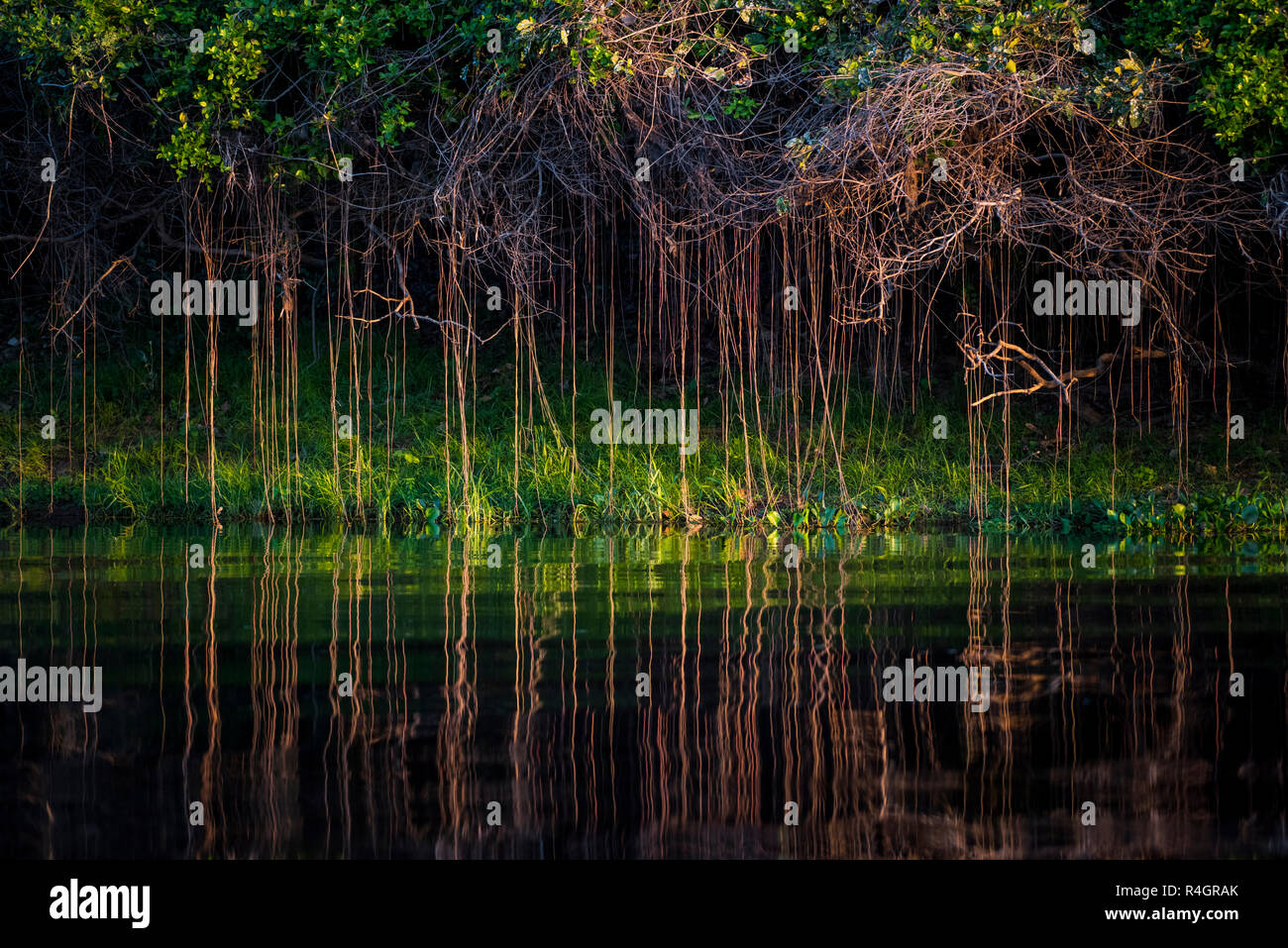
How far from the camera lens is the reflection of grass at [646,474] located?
1278cm

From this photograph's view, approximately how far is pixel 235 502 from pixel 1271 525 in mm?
8656

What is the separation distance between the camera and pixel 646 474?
13.6 m

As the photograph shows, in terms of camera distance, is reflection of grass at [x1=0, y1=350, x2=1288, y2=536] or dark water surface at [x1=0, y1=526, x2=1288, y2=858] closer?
dark water surface at [x1=0, y1=526, x2=1288, y2=858]

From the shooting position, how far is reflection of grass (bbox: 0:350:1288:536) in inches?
503

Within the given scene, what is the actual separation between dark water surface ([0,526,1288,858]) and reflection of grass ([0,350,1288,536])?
116 inches

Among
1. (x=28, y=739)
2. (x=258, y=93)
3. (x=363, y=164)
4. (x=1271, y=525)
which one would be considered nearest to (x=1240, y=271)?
(x=1271, y=525)

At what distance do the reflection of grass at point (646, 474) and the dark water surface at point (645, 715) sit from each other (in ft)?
9.71

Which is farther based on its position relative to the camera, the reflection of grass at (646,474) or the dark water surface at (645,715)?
the reflection of grass at (646,474)

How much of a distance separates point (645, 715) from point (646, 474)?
25.6 ft

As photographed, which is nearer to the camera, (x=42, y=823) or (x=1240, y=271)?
(x=42, y=823)

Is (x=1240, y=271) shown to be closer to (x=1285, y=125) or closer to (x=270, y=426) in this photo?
(x=1285, y=125)

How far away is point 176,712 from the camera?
5836 mm

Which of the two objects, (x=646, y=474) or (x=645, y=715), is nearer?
(x=645, y=715)

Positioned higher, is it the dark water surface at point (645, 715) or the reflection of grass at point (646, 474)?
the reflection of grass at point (646, 474)
